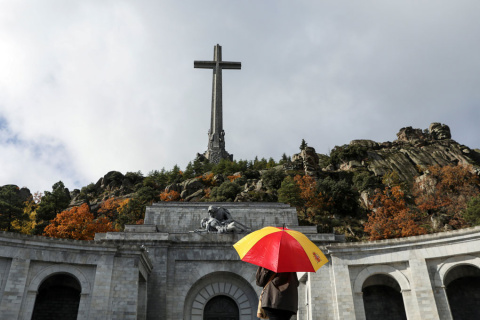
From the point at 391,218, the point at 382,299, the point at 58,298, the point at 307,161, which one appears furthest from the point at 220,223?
the point at 307,161

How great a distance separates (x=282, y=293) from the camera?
7.95 m

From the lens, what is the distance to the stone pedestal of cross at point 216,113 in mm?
85188

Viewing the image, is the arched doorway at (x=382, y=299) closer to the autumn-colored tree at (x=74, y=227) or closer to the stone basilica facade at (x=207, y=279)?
the stone basilica facade at (x=207, y=279)

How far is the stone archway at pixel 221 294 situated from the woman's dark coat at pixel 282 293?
20990mm

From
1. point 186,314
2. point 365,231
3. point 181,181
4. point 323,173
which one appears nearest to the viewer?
point 186,314

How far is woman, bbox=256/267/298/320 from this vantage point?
7871mm

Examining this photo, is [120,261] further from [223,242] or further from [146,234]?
[223,242]

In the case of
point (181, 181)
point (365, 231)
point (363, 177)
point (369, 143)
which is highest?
point (369, 143)

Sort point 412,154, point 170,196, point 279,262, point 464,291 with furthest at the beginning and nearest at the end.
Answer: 1. point 412,154
2. point 170,196
3. point 464,291
4. point 279,262

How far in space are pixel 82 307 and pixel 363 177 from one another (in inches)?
2050

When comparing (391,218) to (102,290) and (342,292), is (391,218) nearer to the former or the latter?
(342,292)

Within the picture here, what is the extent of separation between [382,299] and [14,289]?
74.3 ft

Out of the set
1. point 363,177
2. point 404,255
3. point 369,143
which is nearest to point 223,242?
point 404,255

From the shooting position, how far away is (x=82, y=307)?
2353 centimetres
